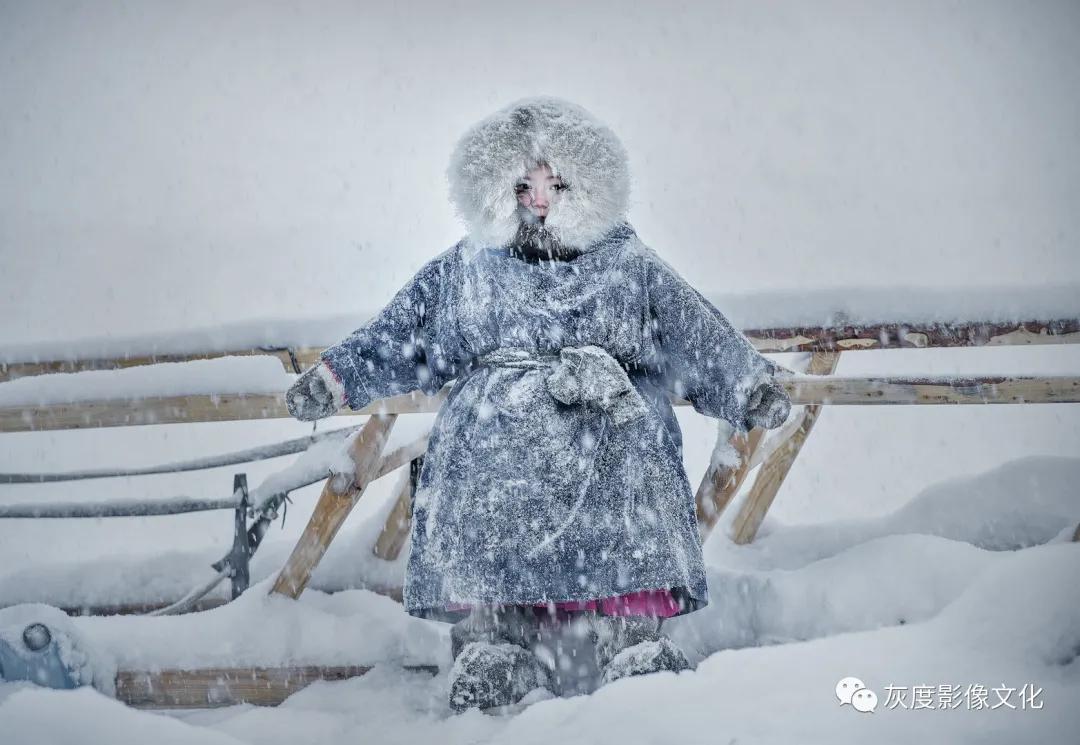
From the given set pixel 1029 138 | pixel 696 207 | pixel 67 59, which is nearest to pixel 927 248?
pixel 1029 138

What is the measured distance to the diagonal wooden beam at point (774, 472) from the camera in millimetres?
2881

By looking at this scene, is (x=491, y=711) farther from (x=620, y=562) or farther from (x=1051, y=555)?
(x=1051, y=555)

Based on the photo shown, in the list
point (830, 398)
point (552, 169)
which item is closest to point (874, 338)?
point (830, 398)

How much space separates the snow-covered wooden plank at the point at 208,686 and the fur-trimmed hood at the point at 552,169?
1.43 metres

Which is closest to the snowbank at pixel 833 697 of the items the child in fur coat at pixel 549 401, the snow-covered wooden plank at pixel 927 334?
the child in fur coat at pixel 549 401

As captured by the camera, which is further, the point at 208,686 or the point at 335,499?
the point at 335,499

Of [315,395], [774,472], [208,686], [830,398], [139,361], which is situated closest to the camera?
[315,395]

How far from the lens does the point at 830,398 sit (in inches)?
98.0

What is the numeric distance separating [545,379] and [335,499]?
1.02m

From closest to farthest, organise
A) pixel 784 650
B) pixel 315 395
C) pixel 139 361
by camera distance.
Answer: pixel 784 650
pixel 315 395
pixel 139 361

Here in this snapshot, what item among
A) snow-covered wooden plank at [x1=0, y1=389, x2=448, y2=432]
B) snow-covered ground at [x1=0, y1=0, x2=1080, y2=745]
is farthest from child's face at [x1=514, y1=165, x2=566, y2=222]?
snow-covered ground at [x1=0, y1=0, x2=1080, y2=745]

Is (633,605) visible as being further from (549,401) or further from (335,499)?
(335,499)

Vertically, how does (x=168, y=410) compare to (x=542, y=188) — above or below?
below

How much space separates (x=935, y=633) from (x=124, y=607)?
296cm
